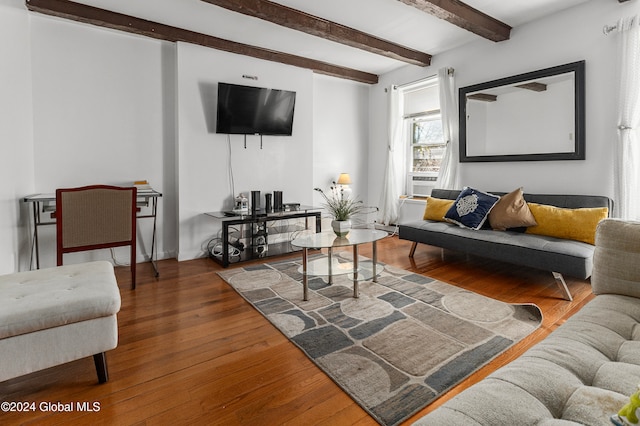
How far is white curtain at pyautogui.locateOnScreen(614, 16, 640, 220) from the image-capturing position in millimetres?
2854

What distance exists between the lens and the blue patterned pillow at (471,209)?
3.48 metres

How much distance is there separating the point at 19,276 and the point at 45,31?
2.71 metres

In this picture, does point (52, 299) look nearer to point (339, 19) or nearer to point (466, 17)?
point (339, 19)

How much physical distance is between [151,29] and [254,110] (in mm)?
1324

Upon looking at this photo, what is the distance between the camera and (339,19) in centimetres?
351

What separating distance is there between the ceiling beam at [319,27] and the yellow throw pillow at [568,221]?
8.10 feet

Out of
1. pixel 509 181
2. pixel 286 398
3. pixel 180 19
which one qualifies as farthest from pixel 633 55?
pixel 180 19

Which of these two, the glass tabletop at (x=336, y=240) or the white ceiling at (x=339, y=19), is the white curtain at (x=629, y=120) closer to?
the white ceiling at (x=339, y=19)

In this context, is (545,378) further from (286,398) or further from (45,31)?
(45,31)

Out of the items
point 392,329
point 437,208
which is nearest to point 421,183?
point 437,208

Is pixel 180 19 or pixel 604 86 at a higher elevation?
pixel 180 19

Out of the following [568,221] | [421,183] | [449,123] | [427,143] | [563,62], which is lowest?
[568,221]

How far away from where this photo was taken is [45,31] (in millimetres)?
3225

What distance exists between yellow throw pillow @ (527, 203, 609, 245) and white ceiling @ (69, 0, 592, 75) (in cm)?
195
